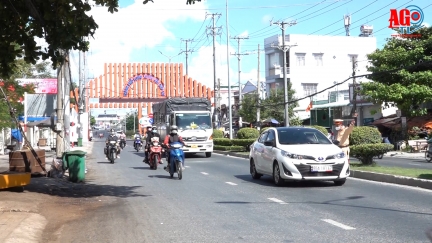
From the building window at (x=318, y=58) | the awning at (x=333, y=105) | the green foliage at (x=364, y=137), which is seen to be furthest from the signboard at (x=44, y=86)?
the building window at (x=318, y=58)

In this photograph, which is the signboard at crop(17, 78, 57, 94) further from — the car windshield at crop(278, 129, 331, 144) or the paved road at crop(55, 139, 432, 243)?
the car windshield at crop(278, 129, 331, 144)

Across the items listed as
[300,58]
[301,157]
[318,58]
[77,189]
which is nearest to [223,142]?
[300,58]

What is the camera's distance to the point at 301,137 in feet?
51.9

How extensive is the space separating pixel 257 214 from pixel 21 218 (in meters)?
4.15

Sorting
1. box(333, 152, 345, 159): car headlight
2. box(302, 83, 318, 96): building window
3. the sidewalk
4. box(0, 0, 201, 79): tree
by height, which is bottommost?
the sidewalk

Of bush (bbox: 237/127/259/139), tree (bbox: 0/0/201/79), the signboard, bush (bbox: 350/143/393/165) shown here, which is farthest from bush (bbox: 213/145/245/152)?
tree (bbox: 0/0/201/79)

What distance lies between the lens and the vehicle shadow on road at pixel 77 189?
14.5m

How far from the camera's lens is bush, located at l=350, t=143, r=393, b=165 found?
1833 cm

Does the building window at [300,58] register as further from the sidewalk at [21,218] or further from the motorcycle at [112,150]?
the sidewalk at [21,218]

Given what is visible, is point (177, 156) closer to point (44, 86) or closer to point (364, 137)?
point (364, 137)

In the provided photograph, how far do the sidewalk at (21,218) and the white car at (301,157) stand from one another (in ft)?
19.4

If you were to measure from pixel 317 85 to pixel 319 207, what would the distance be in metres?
53.9

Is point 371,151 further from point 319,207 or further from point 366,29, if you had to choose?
point 366,29

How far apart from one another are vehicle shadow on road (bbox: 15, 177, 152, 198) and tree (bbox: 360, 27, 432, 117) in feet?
82.9
